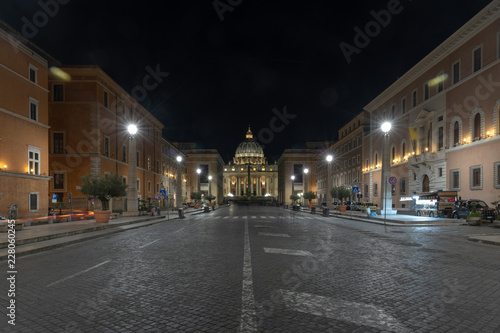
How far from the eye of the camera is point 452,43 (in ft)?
114

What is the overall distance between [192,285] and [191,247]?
18.3 ft

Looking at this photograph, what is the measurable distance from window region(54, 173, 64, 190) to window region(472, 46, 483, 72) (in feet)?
133

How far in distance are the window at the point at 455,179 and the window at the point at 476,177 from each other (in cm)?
246

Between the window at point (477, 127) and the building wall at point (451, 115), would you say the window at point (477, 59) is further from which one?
the window at point (477, 127)

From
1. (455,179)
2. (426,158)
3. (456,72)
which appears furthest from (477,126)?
(426,158)

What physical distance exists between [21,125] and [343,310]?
30.5 metres

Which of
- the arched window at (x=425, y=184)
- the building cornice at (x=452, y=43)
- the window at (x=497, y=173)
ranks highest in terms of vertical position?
the building cornice at (x=452, y=43)

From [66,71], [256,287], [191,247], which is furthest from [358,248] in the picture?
[66,71]

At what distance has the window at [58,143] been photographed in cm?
3819

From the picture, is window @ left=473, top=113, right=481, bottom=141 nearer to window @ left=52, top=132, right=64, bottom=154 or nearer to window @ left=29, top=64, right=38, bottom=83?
window @ left=29, top=64, right=38, bottom=83

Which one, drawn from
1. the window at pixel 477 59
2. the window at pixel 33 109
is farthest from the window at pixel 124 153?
the window at pixel 477 59

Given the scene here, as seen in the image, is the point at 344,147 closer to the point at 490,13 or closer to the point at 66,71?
the point at 490,13

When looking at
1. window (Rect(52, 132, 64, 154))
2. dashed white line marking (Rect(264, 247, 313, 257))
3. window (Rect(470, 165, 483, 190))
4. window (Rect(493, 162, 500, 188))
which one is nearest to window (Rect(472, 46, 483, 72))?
window (Rect(470, 165, 483, 190))

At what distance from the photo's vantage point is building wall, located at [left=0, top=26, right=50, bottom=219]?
86.0 feet
